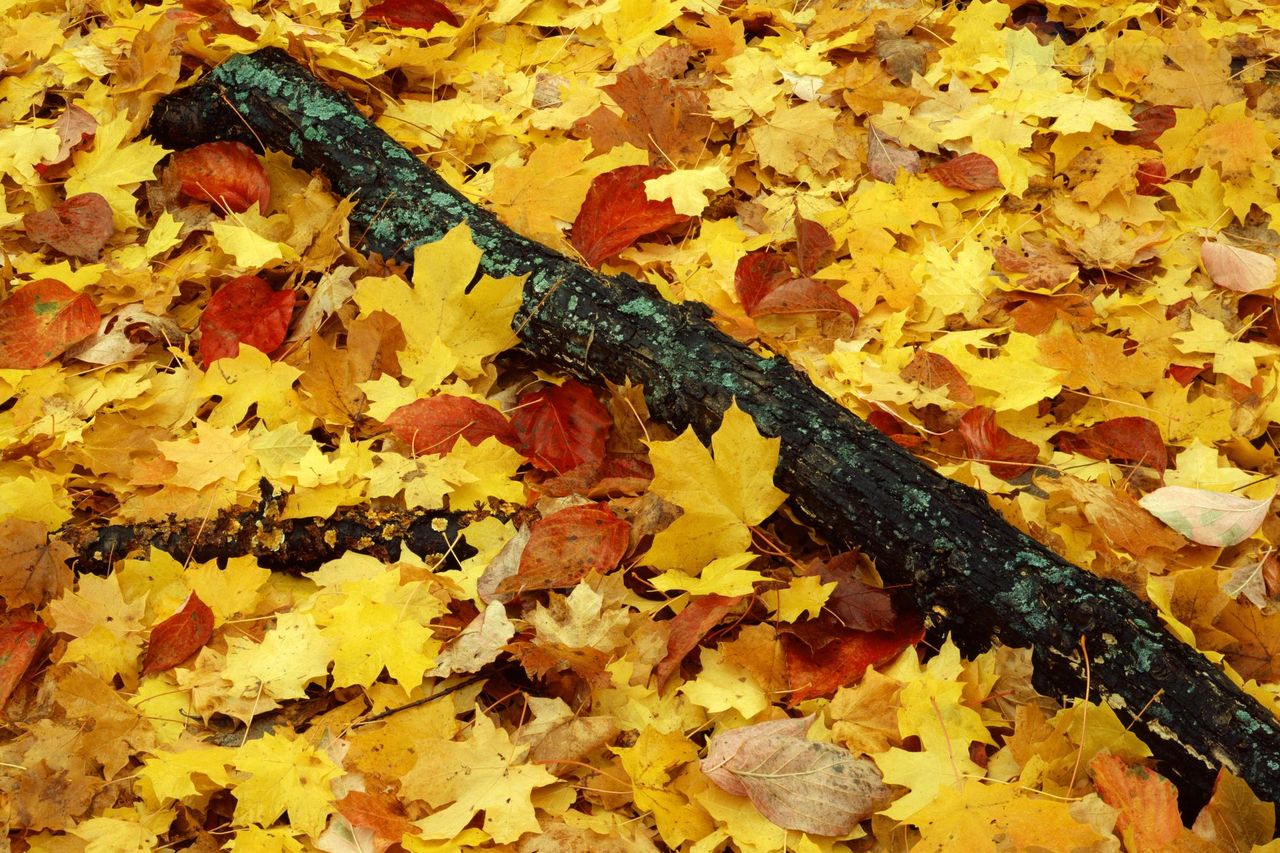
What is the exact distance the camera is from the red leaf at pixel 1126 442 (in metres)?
1.94

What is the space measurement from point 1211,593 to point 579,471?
109cm

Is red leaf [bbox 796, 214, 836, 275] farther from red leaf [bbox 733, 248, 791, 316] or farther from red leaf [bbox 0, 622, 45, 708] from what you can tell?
red leaf [bbox 0, 622, 45, 708]

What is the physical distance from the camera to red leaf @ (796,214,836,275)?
2.32 m

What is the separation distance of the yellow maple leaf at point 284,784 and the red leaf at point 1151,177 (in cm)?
218

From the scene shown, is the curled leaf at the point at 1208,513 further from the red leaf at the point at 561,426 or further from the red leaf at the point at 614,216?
the red leaf at the point at 614,216

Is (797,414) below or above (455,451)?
above

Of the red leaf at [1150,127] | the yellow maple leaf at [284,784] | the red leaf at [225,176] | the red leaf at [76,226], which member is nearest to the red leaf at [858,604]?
the yellow maple leaf at [284,784]

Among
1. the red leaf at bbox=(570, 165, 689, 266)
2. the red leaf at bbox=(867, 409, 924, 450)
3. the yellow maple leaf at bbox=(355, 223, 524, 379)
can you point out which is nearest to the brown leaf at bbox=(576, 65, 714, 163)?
the red leaf at bbox=(570, 165, 689, 266)

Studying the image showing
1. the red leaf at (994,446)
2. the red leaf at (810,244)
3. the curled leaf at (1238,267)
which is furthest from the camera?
the red leaf at (810,244)

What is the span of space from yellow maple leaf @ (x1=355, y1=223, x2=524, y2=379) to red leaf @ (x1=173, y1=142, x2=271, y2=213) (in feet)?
1.93

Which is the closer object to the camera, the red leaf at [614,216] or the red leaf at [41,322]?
the red leaf at [41,322]

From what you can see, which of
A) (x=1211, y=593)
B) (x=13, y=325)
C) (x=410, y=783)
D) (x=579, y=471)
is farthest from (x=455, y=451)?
(x=1211, y=593)

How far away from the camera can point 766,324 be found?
2.29 metres

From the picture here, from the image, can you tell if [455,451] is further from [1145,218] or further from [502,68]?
[1145,218]
